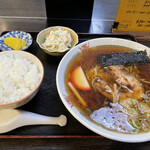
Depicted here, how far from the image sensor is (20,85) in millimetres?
1355

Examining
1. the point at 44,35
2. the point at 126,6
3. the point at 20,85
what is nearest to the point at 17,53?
the point at 20,85

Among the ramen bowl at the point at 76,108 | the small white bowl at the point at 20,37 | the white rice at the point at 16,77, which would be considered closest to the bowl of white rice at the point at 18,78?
the white rice at the point at 16,77

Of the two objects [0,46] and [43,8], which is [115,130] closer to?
[0,46]

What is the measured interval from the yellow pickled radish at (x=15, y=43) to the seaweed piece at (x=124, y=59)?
116 cm

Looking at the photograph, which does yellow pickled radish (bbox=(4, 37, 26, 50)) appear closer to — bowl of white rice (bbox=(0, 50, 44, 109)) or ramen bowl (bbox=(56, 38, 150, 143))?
bowl of white rice (bbox=(0, 50, 44, 109))

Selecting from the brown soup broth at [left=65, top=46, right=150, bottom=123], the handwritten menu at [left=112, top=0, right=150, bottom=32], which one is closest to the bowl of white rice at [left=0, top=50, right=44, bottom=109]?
the brown soup broth at [left=65, top=46, right=150, bottom=123]

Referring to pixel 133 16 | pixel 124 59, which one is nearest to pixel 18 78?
pixel 124 59

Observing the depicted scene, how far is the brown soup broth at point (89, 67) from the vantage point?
4.19 feet

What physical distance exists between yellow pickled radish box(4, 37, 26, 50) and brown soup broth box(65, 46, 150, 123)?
879 mm

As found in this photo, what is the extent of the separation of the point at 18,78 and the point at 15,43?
2.59ft

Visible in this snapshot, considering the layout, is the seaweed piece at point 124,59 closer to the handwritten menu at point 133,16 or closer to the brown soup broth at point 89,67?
the brown soup broth at point 89,67

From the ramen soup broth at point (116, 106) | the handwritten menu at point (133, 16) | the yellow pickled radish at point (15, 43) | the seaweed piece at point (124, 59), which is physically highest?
the handwritten menu at point (133, 16)

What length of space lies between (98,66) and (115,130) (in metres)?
0.72

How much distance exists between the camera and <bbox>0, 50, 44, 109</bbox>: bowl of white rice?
1216 millimetres
